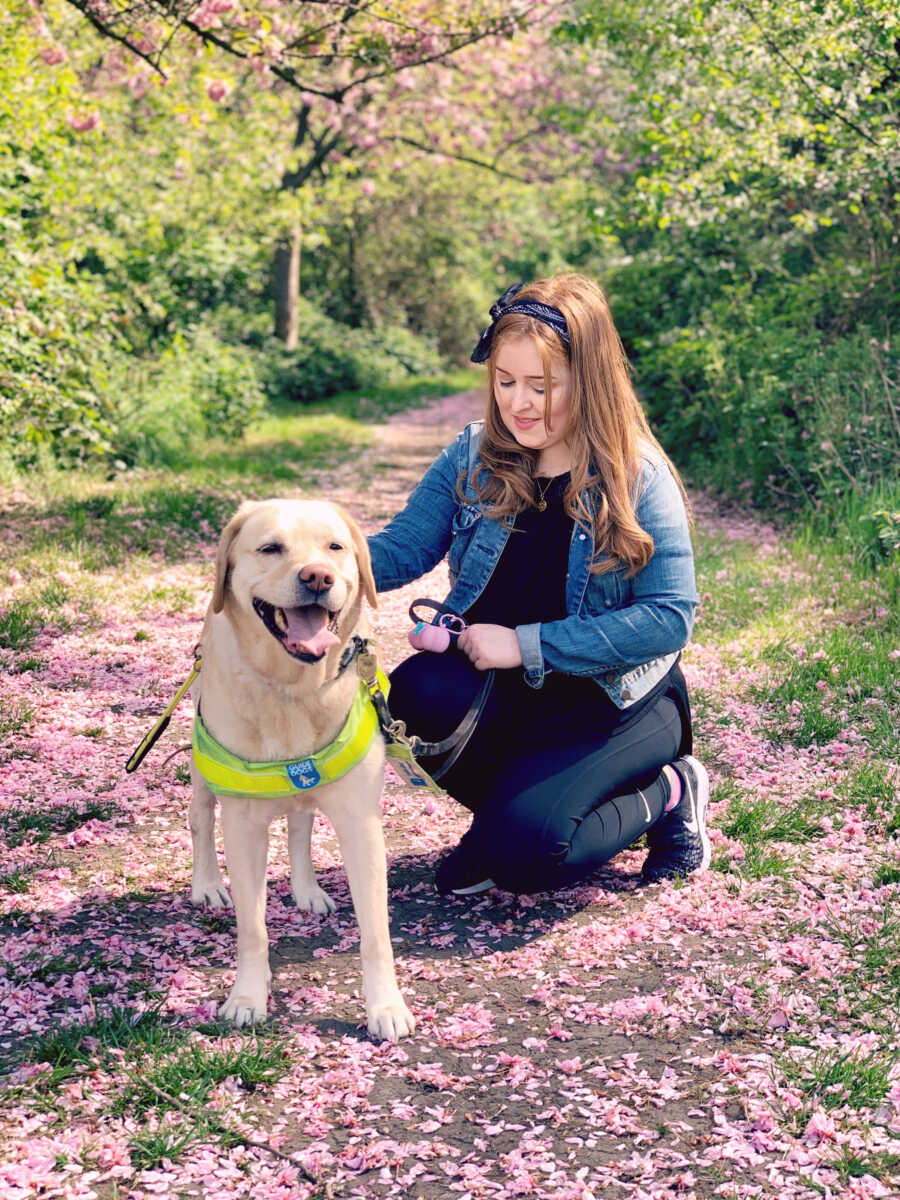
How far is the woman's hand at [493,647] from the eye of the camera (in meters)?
3.66

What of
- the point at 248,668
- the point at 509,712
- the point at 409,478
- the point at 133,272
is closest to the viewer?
the point at 248,668

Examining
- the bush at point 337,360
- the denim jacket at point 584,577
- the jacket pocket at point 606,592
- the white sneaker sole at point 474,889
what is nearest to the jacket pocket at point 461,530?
the denim jacket at point 584,577

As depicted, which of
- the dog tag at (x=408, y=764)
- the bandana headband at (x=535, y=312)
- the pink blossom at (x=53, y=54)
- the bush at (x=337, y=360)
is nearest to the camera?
the dog tag at (x=408, y=764)

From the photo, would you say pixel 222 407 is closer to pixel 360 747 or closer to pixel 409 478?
pixel 409 478

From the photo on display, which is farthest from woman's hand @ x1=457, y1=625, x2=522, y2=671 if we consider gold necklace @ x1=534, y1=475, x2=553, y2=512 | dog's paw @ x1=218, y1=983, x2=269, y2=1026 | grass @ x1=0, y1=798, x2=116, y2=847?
grass @ x1=0, y1=798, x2=116, y2=847

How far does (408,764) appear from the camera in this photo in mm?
3623

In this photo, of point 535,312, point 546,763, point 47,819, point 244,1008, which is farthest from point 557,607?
point 47,819

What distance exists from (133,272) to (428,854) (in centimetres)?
1141

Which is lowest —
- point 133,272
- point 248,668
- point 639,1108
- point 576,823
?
point 639,1108

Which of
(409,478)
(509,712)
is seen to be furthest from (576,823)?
(409,478)

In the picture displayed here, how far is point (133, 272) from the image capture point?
1409 centimetres

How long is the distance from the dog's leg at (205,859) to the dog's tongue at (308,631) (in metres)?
0.96

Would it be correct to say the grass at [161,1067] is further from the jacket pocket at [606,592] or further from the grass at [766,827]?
the grass at [766,827]

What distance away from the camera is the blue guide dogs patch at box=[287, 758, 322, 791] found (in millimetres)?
3062
